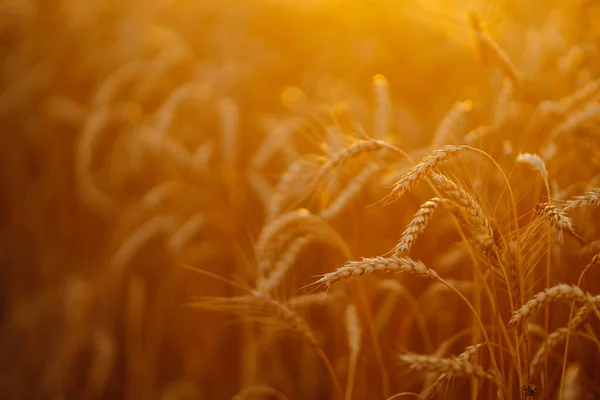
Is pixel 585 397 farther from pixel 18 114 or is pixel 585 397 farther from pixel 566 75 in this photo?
pixel 18 114

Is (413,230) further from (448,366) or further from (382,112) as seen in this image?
(382,112)

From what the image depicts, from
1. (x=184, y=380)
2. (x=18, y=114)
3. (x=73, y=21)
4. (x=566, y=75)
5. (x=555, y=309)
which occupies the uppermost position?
(x=73, y=21)

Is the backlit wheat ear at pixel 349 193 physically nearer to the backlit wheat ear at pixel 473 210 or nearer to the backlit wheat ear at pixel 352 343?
the backlit wheat ear at pixel 352 343

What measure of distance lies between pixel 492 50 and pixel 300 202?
613 mm

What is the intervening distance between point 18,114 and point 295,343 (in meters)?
2.01

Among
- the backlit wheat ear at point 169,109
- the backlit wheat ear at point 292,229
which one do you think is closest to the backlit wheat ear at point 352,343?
the backlit wheat ear at point 292,229

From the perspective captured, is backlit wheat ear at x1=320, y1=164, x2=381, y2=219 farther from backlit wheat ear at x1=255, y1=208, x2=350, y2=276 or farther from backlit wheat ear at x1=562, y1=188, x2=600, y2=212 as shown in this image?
backlit wheat ear at x1=562, y1=188, x2=600, y2=212

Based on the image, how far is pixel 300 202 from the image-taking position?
1.52 m

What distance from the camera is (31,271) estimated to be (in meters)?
2.76

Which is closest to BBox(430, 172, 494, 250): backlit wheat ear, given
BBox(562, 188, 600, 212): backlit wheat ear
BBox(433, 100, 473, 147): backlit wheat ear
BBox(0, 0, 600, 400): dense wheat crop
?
BBox(0, 0, 600, 400): dense wheat crop

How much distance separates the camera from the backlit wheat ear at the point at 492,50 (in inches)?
50.6

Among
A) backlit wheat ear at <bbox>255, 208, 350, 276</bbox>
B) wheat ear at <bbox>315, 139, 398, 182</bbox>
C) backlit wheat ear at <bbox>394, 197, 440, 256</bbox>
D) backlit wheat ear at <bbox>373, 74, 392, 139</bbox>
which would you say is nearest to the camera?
backlit wheat ear at <bbox>394, 197, 440, 256</bbox>

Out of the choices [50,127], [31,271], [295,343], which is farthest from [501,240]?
[50,127]

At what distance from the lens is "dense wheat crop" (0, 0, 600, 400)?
1.08 metres
